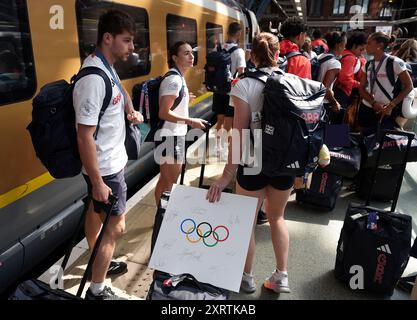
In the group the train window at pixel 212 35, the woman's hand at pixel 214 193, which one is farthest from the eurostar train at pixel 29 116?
the train window at pixel 212 35

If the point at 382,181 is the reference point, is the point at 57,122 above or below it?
above

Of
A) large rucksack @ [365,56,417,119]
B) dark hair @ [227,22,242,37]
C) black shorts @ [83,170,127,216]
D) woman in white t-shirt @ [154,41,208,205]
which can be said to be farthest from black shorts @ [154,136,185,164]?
dark hair @ [227,22,242,37]

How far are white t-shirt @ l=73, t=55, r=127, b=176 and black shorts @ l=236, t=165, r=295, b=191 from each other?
73 centimetres

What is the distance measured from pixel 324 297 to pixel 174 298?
4.02 ft

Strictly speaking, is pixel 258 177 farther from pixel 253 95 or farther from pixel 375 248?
pixel 375 248

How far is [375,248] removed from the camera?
2.22 meters

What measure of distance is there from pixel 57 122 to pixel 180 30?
3483mm

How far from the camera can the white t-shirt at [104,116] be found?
175 cm

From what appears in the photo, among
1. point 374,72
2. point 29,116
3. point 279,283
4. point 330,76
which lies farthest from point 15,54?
point 374,72

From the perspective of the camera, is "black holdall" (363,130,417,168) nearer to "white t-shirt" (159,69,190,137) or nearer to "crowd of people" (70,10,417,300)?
"crowd of people" (70,10,417,300)

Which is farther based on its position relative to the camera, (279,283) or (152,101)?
(152,101)

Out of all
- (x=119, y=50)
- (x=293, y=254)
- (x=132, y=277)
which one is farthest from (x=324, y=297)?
(x=119, y=50)

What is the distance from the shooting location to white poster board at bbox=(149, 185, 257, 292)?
5.56 feet
